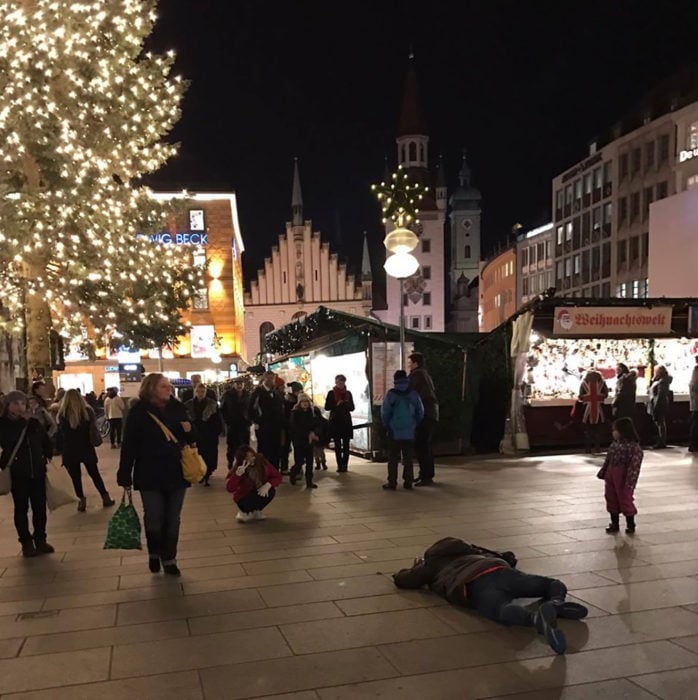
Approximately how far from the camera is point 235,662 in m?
4.01

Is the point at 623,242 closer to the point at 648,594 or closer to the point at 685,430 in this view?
→ the point at 685,430

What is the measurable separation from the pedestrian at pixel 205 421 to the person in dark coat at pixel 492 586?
22.3ft

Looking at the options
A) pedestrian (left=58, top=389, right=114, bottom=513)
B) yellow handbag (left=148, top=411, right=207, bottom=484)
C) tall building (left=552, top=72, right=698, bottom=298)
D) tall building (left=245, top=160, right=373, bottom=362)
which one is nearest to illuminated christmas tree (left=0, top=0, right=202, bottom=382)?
pedestrian (left=58, top=389, right=114, bottom=513)

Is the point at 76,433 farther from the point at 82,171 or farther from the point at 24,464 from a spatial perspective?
the point at 82,171

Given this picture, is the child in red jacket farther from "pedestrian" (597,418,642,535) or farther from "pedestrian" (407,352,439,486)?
"pedestrian" (597,418,642,535)

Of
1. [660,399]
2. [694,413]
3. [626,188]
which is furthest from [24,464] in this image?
[626,188]

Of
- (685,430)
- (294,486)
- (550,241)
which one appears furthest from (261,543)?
(550,241)

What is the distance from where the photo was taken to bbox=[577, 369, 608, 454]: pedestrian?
1252 cm

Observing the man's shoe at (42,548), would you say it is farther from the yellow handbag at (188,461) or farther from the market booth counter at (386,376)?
the market booth counter at (386,376)

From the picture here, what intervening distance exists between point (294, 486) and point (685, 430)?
28.5ft

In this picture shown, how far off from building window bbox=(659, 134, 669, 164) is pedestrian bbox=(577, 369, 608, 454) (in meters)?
36.0

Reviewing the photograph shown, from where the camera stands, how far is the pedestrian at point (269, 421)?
34.5ft

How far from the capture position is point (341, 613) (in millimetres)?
4797

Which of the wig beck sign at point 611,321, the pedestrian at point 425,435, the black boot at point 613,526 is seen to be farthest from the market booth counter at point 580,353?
the black boot at point 613,526
